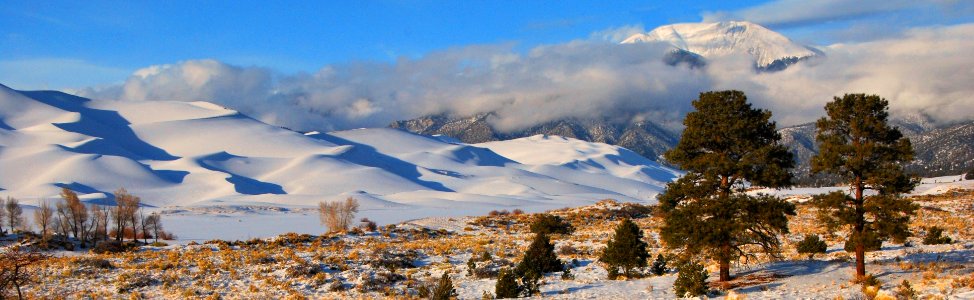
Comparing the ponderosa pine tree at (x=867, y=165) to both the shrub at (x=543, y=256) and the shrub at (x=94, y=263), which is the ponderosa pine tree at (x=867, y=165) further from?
the shrub at (x=94, y=263)

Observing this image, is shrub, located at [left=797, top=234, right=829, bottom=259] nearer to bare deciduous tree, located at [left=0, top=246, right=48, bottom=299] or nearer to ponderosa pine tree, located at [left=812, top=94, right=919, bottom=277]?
ponderosa pine tree, located at [left=812, top=94, right=919, bottom=277]

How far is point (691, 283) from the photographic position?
806 inches

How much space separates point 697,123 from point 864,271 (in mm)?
6633

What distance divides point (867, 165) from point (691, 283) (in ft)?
20.3

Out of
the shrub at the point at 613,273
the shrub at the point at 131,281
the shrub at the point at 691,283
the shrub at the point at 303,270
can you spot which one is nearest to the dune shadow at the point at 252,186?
the shrub at the point at 131,281

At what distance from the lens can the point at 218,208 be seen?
4855 inches

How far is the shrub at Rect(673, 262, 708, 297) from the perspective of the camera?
2030 centimetres

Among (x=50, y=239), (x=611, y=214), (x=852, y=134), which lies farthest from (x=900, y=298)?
(x=611, y=214)

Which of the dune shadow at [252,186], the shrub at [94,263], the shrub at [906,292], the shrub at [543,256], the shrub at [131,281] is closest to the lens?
the shrub at [906,292]

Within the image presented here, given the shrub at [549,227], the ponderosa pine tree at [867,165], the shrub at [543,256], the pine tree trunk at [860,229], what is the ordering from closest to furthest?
the ponderosa pine tree at [867,165], the pine tree trunk at [860,229], the shrub at [543,256], the shrub at [549,227]

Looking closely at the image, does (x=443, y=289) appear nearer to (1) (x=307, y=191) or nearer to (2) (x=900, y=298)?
(2) (x=900, y=298)

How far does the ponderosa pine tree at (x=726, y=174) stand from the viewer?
67.4 feet

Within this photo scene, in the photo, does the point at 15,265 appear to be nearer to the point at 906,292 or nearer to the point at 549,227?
the point at 906,292

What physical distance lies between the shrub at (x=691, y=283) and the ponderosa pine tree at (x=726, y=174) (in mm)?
686
